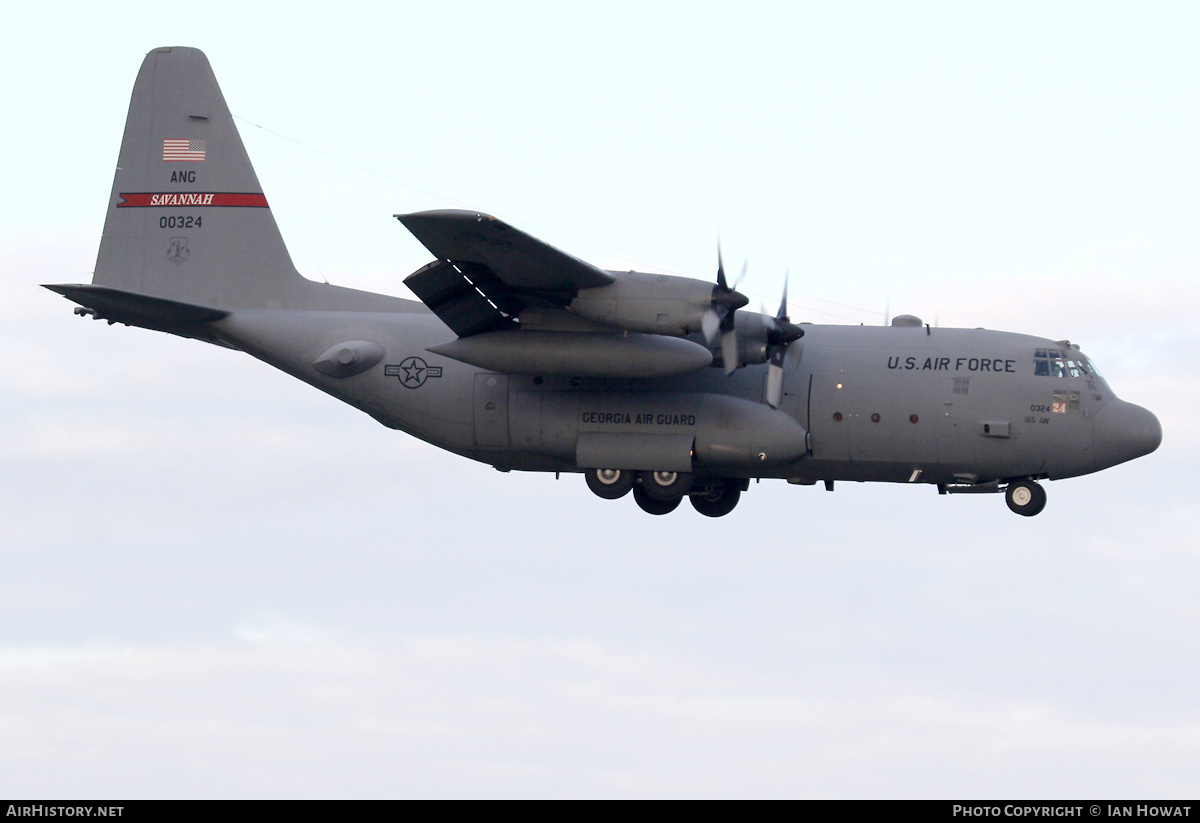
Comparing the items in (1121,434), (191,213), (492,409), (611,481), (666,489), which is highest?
(191,213)

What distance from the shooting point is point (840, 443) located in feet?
82.7

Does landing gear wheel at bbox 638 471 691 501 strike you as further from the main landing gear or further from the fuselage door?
the fuselage door

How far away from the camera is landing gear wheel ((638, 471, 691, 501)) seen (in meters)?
25.3

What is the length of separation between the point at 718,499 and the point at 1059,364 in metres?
6.18

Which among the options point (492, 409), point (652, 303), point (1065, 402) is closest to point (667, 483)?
point (492, 409)

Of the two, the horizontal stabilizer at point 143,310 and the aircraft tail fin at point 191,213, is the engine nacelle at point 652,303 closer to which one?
the aircraft tail fin at point 191,213

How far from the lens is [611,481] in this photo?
1010 inches

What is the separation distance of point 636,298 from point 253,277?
8388 mm

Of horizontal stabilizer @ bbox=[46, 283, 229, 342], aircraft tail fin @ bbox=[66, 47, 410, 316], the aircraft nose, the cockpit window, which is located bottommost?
the aircraft nose

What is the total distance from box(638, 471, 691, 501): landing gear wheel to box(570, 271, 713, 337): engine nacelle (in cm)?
300

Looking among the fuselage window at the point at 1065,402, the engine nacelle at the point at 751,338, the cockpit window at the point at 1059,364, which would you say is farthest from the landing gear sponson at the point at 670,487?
the engine nacelle at the point at 751,338

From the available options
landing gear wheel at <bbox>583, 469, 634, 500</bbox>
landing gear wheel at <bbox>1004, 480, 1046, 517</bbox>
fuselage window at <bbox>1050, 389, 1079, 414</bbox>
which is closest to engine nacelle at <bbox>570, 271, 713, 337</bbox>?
landing gear wheel at <bbox>583, 469, 634, 500</bbox>

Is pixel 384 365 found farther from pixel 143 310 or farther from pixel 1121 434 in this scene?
pixel 1121 434

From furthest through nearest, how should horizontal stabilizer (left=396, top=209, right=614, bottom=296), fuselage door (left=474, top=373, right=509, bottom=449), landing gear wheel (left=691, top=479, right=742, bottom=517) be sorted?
landing gear wheel (left=691, top=479, right=742, bottom=517), fuselage door (left=474, top=373, right=509, bottom=449), horizontal stabilizer (left=396, top=209, right=614, bottom=296)
